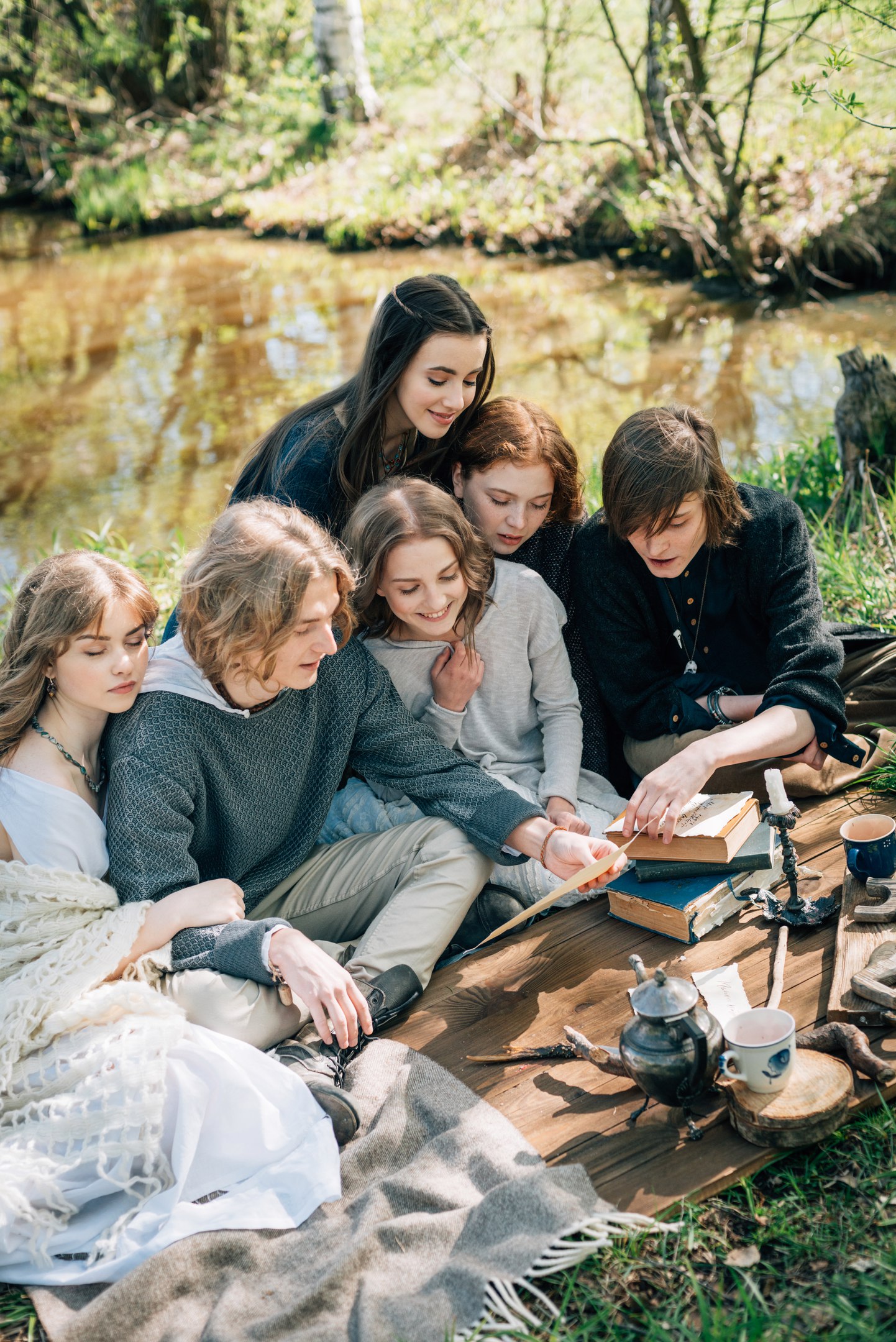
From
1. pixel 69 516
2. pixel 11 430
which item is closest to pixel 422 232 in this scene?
pixel 11 430

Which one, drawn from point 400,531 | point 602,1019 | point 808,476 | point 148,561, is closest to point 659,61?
point 808,476

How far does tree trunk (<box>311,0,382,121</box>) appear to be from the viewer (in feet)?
41.8

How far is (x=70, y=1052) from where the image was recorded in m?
2.18

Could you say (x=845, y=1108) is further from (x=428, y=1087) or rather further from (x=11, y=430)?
(x=11, y=430)

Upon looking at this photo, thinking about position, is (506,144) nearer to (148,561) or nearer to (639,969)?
(148,561)

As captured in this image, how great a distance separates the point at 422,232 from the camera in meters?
11.5

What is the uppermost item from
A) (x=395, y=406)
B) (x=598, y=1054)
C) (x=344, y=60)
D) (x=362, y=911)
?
(x=344, y=60)

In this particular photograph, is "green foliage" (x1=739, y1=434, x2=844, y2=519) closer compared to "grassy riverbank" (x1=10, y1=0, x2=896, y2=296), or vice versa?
"green foliage" (x1=739, y1=434, x2=844, y2=519)

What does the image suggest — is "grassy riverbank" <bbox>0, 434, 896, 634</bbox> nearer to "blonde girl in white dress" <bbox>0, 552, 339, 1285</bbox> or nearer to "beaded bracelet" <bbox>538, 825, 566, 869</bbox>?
"blonde girl in white dress" <bbox>0, 552, 339, 1285</bbox>

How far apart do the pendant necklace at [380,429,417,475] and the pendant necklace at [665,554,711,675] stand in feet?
2.63

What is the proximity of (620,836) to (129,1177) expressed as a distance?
4.03ft

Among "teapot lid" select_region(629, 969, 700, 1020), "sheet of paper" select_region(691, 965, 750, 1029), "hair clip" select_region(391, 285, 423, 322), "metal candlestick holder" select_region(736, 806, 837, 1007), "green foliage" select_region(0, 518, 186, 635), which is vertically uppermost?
"hair clip" select_region(391, 285, 423, 322)

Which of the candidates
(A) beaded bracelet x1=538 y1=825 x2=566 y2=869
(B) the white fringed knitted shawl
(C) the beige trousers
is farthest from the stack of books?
(B) the white fringed knitted shawl

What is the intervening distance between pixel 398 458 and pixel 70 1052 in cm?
177
